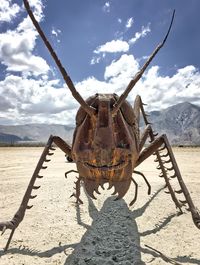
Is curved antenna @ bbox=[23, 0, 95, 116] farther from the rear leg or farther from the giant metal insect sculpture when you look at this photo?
the rear leg

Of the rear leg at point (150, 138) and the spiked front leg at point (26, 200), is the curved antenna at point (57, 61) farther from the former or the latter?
the rear leg at point (150, 138)

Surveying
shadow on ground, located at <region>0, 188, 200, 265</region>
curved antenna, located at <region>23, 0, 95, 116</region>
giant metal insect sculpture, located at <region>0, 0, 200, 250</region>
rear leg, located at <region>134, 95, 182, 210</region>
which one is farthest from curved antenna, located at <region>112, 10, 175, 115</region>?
rear leg, located at <region>134, 95, 182, 210</region>

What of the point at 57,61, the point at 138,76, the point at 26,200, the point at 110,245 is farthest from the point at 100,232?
the point at 57,61

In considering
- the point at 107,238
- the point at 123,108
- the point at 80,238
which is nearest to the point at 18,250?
the point at 80,238

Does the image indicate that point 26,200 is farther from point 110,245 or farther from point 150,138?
point 150,138

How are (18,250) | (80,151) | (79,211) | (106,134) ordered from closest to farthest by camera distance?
(106,134) → (80,151) → (18,250) → (79,211)

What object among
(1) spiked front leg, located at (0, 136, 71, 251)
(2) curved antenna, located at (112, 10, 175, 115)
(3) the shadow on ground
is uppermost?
(2) curved antenna, located at (112, 10, 175, 115)

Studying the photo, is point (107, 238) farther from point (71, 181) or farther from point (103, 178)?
point (71, 181)

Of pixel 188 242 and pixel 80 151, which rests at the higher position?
pixel 80 151
